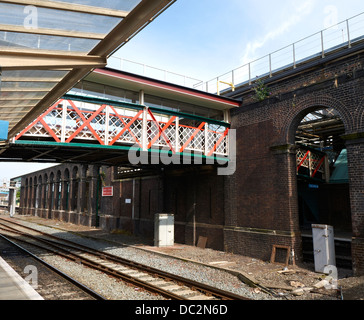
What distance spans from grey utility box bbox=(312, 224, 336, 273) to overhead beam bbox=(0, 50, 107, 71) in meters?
9.44

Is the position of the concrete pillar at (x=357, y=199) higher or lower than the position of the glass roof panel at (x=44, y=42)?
lower

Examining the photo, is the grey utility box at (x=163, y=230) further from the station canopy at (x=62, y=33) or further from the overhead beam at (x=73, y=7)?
the overhead beam at (x=73, y=7)

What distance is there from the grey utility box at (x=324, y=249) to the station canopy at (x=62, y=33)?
31.0 ft

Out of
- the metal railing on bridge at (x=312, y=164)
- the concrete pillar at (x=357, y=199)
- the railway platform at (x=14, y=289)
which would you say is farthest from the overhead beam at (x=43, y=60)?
the metal railing on bridge at (x=312, y=164)

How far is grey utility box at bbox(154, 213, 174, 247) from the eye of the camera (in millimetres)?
15844

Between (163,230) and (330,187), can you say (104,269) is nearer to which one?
(163,230)

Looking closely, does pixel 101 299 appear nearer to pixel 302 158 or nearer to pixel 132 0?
pixel 132 0

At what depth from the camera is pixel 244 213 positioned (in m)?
13.8

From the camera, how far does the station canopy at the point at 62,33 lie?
3766 mm

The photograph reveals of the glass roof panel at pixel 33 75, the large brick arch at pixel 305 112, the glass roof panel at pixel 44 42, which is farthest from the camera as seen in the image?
the large brick arch at pixel 305 112

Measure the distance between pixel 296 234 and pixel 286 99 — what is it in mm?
5613

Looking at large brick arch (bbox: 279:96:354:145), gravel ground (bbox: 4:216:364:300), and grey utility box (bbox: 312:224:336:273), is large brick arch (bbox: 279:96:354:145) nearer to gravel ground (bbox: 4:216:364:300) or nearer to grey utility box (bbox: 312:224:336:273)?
grey utility box (bbox: 312:224:336:273)
